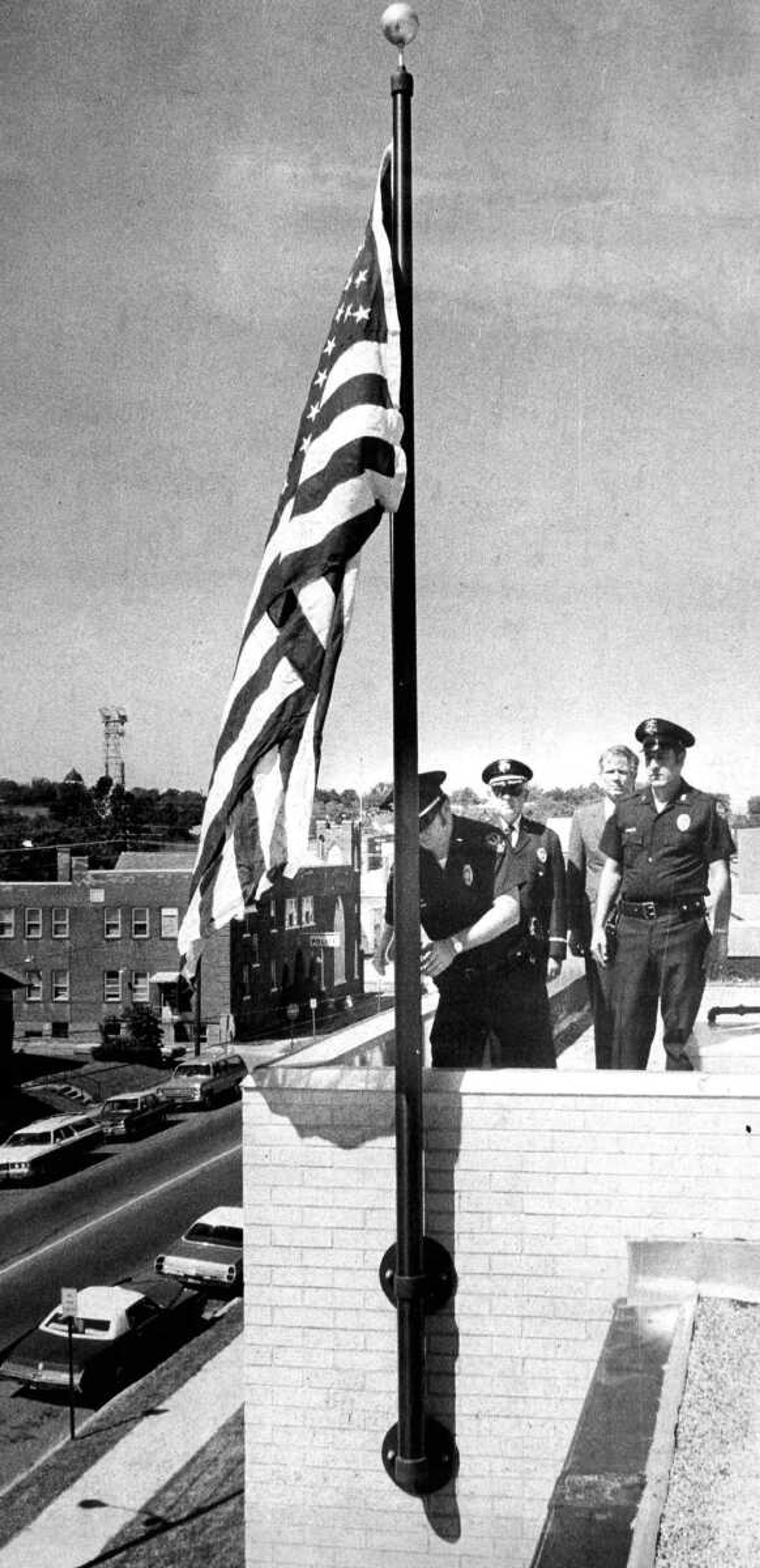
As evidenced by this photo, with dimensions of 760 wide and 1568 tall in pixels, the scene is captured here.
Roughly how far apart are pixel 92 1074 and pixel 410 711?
3417 centimetres

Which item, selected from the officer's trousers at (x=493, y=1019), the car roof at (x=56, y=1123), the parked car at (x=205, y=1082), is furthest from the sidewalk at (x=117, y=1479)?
the parked car at (x=205, y=1082)

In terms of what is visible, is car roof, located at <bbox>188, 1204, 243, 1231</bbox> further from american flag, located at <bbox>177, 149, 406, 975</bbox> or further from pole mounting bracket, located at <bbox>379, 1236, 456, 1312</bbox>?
american flag, located at <bbox>177, 149, 406, 975</bbox>

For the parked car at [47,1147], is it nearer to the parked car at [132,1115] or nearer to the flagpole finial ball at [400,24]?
the parked car at [132,1115]

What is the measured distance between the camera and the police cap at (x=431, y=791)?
308 inches

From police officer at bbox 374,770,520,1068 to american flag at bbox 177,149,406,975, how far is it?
1.64 metres

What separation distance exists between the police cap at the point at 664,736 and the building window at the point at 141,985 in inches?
1501

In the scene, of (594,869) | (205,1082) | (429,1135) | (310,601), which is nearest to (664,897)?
(594,869)

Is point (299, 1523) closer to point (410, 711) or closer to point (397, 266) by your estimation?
point (410, 711)

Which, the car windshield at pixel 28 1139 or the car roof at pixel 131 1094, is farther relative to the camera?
the car roof at pixel 131 1094

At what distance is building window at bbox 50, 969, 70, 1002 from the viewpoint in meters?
44.9

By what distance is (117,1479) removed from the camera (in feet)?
37.7

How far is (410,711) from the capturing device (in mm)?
6242

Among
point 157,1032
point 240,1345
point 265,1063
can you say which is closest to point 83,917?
point 157,1032

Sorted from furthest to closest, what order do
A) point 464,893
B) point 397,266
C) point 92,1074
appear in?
point 92,1074
point 464,893
point 397,266
